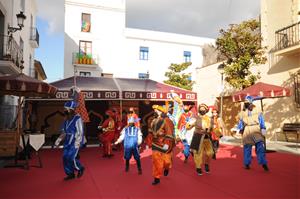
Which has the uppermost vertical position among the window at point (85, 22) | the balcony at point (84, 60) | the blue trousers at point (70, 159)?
the window at point (85, 22)

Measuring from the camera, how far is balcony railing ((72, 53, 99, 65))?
25250 mm

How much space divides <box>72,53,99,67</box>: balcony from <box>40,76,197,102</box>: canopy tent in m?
12.0

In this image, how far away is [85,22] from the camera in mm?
26031

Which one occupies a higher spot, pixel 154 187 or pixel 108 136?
pixel 108 136

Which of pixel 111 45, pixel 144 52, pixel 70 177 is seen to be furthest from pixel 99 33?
pixel 70 177

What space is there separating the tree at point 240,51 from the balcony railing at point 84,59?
13764 mm

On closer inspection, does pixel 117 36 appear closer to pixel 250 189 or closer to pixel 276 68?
pixel 276 68

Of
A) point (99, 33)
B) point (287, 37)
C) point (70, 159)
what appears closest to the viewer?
point (70, 159)

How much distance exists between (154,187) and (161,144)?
2.78 ft

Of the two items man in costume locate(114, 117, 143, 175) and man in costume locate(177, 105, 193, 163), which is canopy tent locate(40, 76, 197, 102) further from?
man in costume locate(114, 117, 143, 175)

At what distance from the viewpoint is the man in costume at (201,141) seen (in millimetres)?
6926

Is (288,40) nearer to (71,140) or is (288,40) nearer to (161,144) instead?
(161,144)

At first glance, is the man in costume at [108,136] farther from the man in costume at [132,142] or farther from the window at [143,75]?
the window at [143,75]

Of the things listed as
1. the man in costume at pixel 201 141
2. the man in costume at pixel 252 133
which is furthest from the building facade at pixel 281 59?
the man in costume at pixel 201 141
